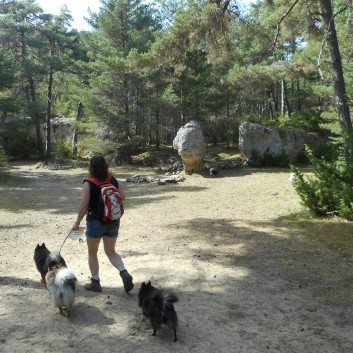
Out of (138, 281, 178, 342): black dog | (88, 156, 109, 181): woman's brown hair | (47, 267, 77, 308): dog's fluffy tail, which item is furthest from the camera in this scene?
(88, 156, 109, 181): woman's brown hair

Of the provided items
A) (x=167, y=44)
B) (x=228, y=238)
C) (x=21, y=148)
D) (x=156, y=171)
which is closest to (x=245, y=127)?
(x=156, y=171)

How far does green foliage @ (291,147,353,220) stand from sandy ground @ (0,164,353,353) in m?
0.45

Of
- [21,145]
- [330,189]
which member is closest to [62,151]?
[21,145]

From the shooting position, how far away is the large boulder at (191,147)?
17641 mm

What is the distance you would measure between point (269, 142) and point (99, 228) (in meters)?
15.8

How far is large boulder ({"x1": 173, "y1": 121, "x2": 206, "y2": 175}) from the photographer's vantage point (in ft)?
57.9

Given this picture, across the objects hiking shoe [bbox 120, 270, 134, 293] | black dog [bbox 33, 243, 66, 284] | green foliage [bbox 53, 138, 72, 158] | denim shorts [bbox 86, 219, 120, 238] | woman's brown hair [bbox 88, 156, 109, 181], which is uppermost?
green foliage [bbox 53, 138, 72, 158]

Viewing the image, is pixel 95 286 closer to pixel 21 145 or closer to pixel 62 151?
pixel 62 151

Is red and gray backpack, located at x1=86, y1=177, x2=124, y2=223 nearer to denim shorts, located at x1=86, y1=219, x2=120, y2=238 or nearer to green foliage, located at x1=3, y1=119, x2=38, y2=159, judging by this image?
denim shorts, located at x1=86, y1=219, x2=120, y2=238

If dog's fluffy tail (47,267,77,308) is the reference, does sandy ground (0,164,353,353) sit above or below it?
below

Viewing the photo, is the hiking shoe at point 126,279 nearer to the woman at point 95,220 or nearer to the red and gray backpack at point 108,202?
the woman at point 95,220

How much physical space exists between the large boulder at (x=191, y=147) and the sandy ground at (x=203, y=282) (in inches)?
279

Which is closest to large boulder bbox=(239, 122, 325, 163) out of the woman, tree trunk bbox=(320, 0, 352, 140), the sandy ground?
the sandy ground

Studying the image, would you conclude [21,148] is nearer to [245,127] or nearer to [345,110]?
[245,127]
